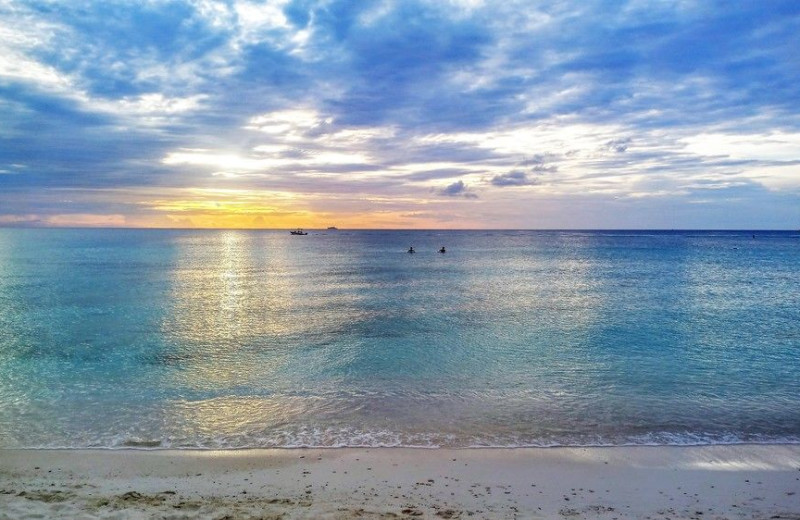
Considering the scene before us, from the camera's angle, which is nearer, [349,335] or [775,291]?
[349,335]

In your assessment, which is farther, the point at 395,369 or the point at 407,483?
the point at 395,369

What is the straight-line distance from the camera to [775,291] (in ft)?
160

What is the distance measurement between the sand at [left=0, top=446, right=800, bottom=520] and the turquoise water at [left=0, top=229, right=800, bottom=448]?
100 centimetres

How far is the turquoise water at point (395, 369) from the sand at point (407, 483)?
1.00 meters

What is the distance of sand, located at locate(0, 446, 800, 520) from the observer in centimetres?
1030

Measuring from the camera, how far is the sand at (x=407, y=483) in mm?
10297

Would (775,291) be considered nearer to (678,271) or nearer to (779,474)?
(678,271)

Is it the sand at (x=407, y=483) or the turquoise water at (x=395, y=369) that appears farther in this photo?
the turquoise water at (x=395, y=369)

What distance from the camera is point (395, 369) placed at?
22297 millimetres

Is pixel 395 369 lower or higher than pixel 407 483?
lower

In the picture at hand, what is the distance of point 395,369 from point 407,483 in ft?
34.6

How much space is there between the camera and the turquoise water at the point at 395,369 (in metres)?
15.5

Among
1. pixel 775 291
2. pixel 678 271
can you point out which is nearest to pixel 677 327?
pixel 775 291

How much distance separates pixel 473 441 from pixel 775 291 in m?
48.2
